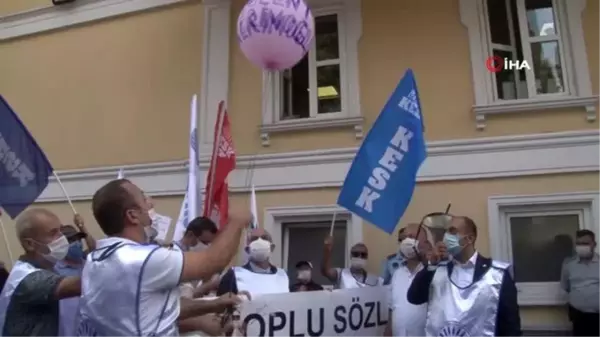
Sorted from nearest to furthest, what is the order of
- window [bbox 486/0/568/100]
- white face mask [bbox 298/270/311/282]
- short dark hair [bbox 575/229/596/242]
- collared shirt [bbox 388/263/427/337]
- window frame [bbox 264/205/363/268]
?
collared shirt [bbox 388/263/427/337]
white face mask [bbox 298/270/311/282]
short dark hair [bbox 575/229/596/242]
window [bbox 486/0/568/100]
window frame [bbox 264/205/363/268]

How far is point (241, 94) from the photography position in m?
7.83

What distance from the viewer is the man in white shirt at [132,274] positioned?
219 centimetres

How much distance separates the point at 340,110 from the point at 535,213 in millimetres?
2586

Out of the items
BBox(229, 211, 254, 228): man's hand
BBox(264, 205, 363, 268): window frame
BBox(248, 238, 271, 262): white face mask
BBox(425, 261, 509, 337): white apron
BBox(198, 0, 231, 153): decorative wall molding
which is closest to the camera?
BBox(229, 211, 254, 228): man's hand

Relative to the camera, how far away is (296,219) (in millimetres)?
7352

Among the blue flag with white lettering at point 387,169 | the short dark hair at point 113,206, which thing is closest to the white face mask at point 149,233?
the short dark hair at point 113,206

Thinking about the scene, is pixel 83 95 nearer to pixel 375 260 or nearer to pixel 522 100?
pixel 375 260

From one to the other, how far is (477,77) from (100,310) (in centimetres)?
566

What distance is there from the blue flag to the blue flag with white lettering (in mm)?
2897

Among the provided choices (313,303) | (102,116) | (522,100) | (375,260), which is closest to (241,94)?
(102,116)

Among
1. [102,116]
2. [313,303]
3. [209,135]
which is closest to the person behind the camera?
[313,303]

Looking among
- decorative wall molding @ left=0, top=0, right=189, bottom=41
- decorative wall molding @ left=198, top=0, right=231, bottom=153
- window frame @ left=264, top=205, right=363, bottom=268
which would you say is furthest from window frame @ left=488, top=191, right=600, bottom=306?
decorative wall molding @ left=0, top=0, right=189, bottom=41

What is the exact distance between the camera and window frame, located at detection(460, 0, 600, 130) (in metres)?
6.50

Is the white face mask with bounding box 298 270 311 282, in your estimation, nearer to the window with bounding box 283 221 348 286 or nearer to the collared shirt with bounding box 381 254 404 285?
the collared shirt with bounding box 381 254 404 285
